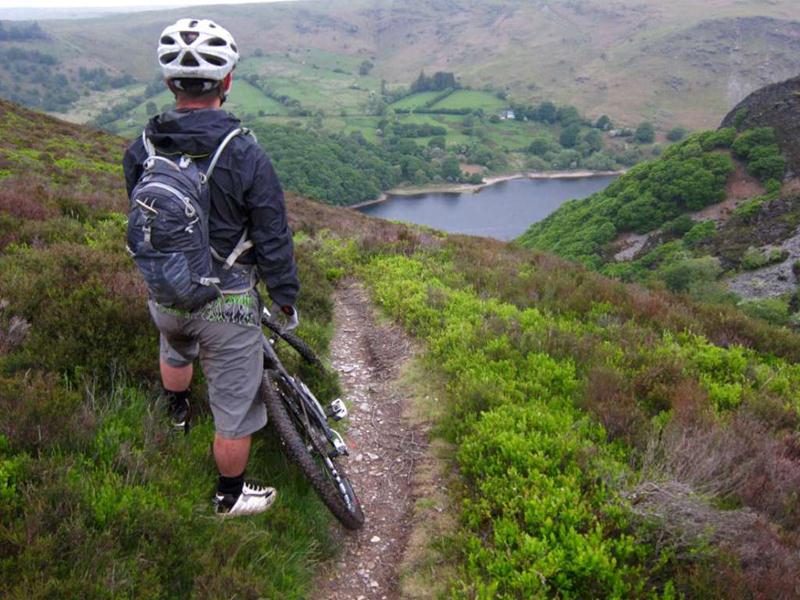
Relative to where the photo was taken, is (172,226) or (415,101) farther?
(415,101)

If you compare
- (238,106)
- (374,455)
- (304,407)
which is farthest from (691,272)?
(238,106)

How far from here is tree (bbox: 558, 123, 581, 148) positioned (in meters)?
148

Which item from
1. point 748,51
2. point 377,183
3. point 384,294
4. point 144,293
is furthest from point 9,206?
point 748,51

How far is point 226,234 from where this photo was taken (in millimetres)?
3006

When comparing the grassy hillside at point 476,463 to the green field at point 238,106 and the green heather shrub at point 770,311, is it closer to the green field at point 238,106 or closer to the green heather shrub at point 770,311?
the green heather shrub at point 770,311

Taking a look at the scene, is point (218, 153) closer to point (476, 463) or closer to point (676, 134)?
point (476, 463)

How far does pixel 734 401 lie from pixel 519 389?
2.33m

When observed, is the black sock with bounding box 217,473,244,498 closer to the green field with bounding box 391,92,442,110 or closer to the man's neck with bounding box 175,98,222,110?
the man's neck with bounding box 175,98,222,110

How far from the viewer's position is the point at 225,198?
2.90 metres

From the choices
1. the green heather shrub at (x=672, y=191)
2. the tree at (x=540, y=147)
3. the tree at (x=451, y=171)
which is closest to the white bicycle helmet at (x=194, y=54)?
the green heather shrub at (x=672, y=191)

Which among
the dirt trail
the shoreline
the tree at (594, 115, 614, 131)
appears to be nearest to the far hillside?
the dirt trail

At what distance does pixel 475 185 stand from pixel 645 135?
194 ft

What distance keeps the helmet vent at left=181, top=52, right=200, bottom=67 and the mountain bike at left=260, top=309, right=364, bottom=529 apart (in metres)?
1.69

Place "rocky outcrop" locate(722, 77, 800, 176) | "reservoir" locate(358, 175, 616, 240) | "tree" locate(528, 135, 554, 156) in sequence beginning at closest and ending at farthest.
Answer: "rocky outcrop" locate(722, 77, 800, 176)
"reservoir" locate(358, 175, 616, 240)
"tree" locate(528, 135, 554, 156)
